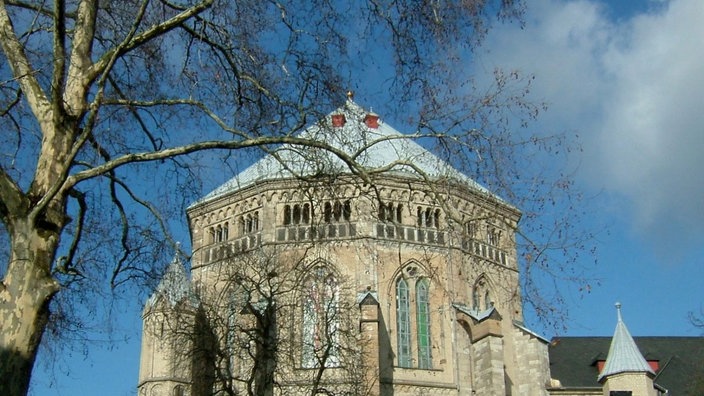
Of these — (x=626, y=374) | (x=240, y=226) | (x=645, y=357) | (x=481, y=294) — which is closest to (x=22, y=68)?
(x=240, y=226)

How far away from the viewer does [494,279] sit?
1308 inches

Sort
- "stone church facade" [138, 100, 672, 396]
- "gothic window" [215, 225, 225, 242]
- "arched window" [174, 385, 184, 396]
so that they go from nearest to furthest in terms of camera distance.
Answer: "stone church facade" [138, 100, 672, 396], "arched window" [174, 385, 184, 396], "gothic window" [215, 225, 225, 242]

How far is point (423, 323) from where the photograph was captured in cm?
3127

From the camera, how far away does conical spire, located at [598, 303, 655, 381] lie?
38.8m

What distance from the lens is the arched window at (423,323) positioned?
3083cm

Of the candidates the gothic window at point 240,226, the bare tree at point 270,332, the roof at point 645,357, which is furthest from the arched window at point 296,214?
the roof at point 645,357

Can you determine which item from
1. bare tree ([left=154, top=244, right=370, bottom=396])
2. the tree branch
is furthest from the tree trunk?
bare tree ([left=154, top=244, right=370, bottom=396])

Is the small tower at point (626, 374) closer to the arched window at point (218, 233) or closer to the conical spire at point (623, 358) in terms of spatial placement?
the conical spire at point (623, 358)

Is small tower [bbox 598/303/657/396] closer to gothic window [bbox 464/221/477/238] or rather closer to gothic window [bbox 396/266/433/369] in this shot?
gothic window [bbox 396/266/433/369]

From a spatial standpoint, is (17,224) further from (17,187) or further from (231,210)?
(231,210)

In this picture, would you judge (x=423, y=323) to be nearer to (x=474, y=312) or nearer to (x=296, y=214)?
(x=474, y=312)

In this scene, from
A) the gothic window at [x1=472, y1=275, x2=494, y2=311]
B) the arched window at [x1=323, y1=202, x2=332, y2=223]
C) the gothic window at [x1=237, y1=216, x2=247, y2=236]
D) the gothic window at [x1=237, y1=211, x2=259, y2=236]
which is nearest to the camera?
the arched window at [x1=323, y1=202, x2=332, y2=223]

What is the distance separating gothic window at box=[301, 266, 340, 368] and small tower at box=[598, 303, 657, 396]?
14.6m

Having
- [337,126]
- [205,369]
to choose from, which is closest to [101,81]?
[337,126]
